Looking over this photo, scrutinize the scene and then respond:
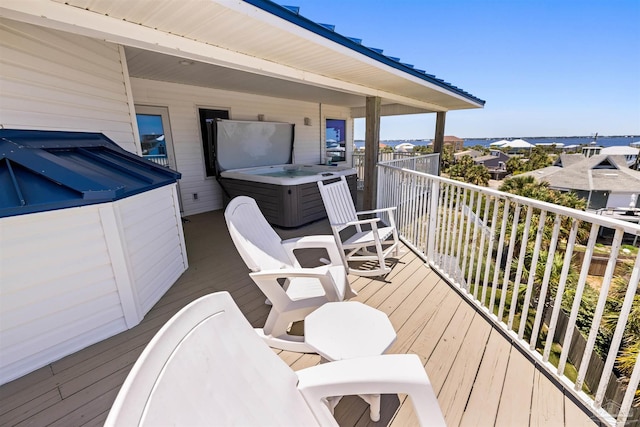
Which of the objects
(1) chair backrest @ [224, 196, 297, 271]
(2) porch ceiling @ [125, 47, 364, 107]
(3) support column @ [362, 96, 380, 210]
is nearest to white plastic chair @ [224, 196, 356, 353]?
(1) chair backrest @ [224, 196, 297, 271]

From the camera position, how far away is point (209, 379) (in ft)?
2.49

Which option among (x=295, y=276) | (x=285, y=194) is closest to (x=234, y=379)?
(x=295, y=276)

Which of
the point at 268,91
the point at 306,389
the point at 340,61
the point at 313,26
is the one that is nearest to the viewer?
the point at 306,389

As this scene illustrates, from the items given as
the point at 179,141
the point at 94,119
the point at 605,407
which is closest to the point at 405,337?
the point at 605,407

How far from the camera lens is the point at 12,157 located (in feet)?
5.41

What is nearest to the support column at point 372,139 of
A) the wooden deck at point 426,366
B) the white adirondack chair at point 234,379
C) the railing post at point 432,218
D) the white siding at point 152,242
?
the railing post at point 432,218

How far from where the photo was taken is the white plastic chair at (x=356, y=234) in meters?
2.89

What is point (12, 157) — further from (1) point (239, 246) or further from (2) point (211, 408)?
(2) point (211, 408)

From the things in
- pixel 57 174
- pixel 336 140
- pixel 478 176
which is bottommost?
pixel 478 176

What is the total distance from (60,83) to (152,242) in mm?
1518

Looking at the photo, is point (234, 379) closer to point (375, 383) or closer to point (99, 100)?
point (375, 383)

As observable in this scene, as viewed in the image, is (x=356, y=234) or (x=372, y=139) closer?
(x=356, y=234)

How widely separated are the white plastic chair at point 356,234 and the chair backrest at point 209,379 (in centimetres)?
188

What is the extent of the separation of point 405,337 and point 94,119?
3.42 metres
